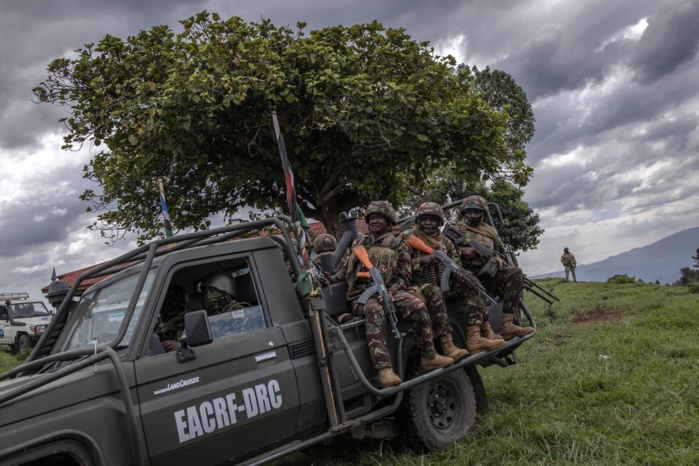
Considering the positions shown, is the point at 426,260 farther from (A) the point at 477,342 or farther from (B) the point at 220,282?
(B) the point at 220,282

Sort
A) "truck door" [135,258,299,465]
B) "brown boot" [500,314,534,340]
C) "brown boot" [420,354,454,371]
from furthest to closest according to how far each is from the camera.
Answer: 1. "brown boot" [500,314,534,340]
2. "brown boot" [420,354,454,371]
3. "truck door" [135,258,299,465]

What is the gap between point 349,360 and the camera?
451 centimetres

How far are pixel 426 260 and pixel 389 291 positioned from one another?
678 mm

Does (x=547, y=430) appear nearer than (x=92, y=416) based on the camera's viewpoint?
No

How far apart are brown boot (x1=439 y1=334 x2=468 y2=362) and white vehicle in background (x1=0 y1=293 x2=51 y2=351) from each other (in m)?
18.1

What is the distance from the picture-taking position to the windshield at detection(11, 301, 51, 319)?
21.6 m

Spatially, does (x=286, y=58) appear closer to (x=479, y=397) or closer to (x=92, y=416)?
(x=479, y=397)

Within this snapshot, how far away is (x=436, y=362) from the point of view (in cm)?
496

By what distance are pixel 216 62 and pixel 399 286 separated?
7.08m

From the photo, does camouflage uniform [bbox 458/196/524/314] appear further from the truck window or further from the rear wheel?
the rear wheel

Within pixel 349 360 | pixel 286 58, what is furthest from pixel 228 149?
pixel 349 360

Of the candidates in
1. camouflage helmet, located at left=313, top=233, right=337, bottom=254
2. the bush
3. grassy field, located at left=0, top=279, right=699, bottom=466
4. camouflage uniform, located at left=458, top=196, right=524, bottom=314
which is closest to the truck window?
grassy field, located at left=0, top=279, right=699, bottom=466

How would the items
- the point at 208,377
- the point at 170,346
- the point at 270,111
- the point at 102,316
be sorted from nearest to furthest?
the point at 208,377 < the point at 170,346 < the point at 102,316 < the point at 270,111

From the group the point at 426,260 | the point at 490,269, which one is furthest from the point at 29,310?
the point at 490,269
